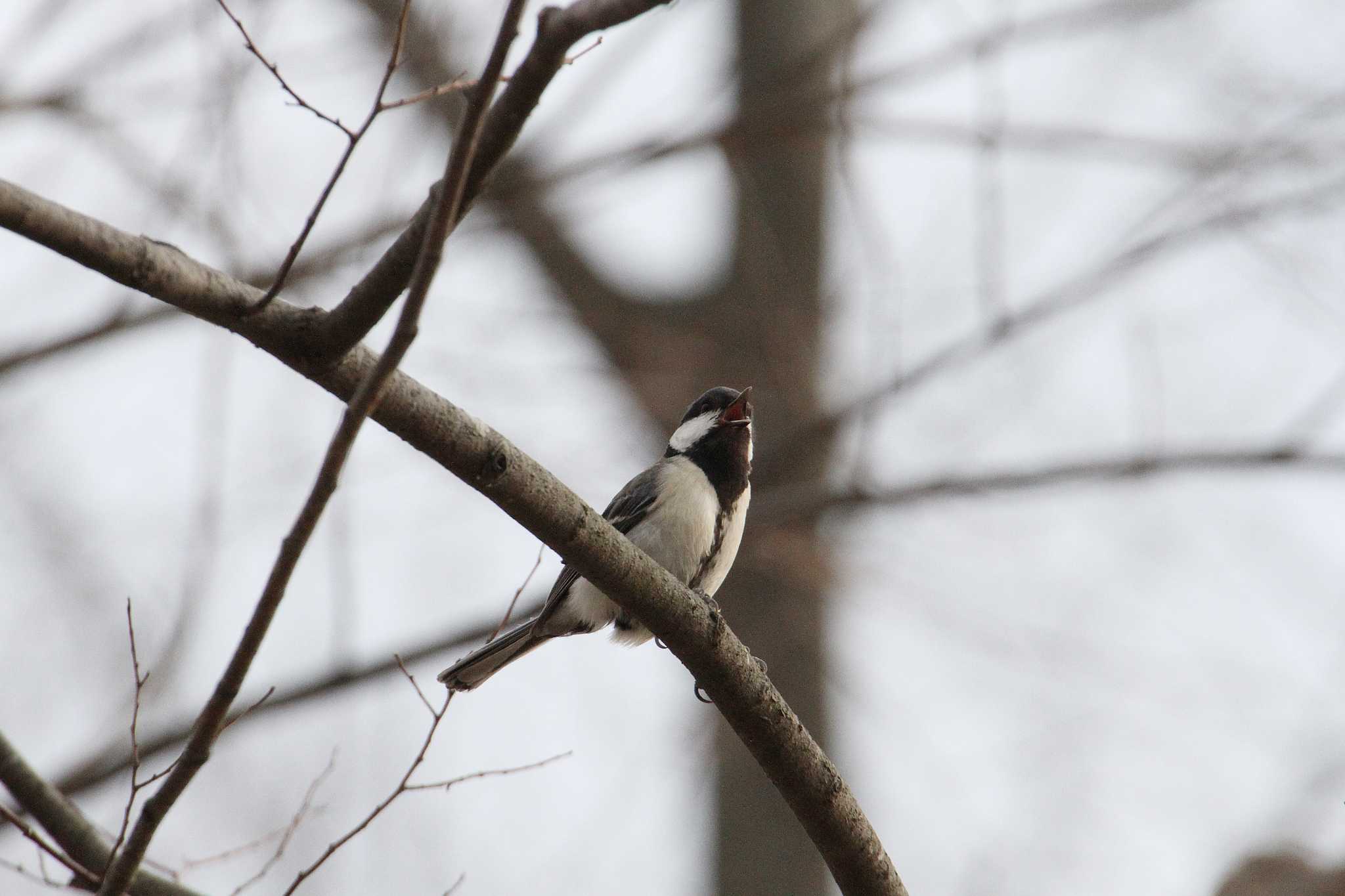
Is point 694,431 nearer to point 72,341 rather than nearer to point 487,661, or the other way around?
point 487,661

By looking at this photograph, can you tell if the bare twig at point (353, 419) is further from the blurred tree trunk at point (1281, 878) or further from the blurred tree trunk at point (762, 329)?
the blurred tree trunk at point (1281, 878)

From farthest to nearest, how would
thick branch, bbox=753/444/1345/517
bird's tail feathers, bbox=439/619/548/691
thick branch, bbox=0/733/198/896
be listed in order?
thick branch, bbox=753/444/1345/517, bird's tail feathers, bbox=439/619/548/691, thick branch, bbox=0/733/198/896

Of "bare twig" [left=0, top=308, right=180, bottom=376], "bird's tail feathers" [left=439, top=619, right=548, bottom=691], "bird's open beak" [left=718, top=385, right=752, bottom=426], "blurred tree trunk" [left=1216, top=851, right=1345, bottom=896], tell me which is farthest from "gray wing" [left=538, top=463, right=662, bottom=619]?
"blurred tree trunk" [left=1216, top=851, right=1345, bottom=896]

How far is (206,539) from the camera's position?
4.71 metres

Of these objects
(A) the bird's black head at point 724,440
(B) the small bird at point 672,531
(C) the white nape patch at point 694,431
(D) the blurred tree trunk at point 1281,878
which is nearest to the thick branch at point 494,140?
(B) the small bird at point 672,531

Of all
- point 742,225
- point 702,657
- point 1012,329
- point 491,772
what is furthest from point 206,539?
point 742,225

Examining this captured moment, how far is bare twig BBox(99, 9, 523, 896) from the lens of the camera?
74.2 inches

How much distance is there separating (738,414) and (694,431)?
0.33 m

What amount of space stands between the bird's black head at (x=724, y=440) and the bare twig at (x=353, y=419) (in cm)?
243

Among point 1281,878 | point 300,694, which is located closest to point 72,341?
point 300,694

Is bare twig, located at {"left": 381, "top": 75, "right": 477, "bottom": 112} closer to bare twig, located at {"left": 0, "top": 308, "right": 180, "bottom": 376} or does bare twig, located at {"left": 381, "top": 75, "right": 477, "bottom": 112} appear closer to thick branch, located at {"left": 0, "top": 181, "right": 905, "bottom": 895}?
thick branch, located at {"left": 0, "top": 181, "right": 905, "bottom": 895}

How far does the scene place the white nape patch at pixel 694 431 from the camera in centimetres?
459

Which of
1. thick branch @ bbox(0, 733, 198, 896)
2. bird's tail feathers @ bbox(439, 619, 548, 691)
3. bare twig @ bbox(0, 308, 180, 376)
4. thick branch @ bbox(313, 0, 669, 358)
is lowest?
thick branch @ bbox(313, 0, 669, 358)

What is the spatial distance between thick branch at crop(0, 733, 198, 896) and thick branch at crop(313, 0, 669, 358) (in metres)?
1.42
